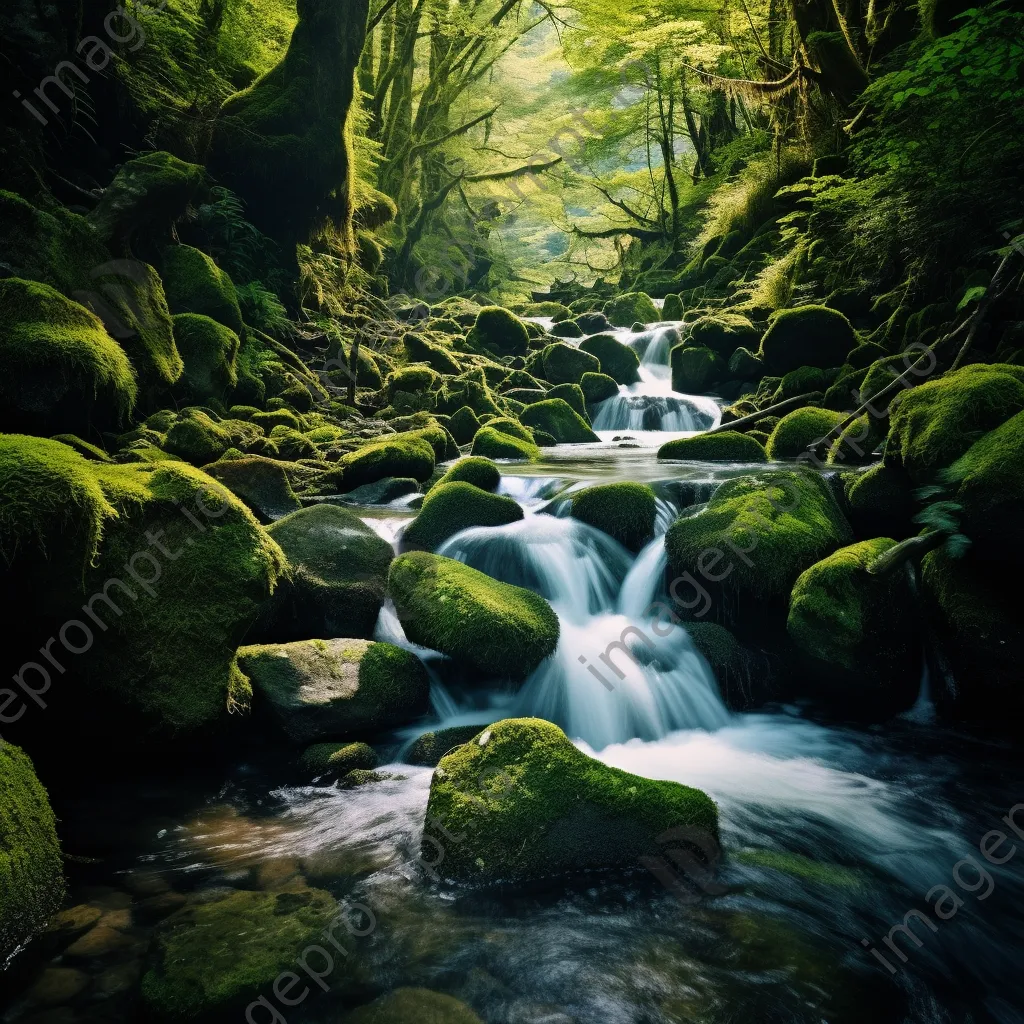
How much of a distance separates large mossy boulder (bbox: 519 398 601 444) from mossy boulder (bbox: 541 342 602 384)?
2723 mm

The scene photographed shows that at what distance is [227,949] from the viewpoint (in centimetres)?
265

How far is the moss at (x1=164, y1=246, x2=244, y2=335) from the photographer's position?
33.6 ft

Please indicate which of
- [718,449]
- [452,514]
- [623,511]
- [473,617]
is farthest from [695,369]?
[473,617]

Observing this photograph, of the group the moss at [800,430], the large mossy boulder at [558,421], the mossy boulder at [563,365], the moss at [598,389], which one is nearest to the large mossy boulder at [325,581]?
the moss at [800,430]

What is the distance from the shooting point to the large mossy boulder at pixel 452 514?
6902 millimetres

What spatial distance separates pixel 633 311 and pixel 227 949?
881 inches

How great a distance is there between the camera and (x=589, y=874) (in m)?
3.24

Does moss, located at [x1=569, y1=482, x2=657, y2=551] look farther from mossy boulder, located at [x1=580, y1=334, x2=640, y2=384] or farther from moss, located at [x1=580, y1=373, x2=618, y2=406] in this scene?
mossy boulder, located at [x1=580, y1=334, x2=640, y2=384]

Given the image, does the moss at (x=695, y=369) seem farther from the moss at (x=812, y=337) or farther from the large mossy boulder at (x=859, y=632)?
the large mossy boulder at (x=859, y=632)

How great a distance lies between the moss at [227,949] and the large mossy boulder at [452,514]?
4.07 m

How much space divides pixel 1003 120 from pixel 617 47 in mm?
21400

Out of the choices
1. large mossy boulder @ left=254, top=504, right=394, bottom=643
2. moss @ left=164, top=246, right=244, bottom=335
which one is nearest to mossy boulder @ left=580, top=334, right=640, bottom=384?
moss @ left=164, top=246, right=244, bottom=335

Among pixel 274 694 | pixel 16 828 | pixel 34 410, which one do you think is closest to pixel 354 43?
pixel 34 410

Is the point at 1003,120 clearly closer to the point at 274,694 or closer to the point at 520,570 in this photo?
the point at 520,570
